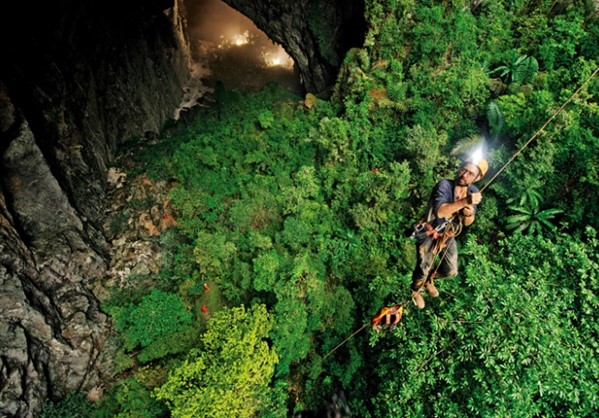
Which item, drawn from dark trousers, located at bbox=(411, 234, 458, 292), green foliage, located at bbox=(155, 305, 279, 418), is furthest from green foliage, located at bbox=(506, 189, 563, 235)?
green foliage, located at bbox=(155, 305, 279, 418)

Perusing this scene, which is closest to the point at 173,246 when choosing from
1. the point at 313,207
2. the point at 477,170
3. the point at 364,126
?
the point at 313,207

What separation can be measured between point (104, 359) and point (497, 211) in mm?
11992

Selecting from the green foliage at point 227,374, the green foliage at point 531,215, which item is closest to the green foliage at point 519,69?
the green foliage at point 531,215

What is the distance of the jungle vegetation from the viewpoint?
6598mm

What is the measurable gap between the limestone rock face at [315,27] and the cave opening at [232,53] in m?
2.60

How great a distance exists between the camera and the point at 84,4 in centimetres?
1073

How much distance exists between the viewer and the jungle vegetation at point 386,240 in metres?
6.60

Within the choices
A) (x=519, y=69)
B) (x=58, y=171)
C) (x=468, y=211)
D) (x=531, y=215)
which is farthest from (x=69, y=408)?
(x=519, y=69)

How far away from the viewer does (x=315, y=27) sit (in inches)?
587

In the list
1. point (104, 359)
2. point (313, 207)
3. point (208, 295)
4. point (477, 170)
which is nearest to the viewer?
point (477, 170)

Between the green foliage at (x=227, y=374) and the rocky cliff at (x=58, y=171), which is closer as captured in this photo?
the green foliage at (x=227, y=374)

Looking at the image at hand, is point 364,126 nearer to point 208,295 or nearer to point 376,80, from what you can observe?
point 376,80

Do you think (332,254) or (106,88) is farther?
(106,88)

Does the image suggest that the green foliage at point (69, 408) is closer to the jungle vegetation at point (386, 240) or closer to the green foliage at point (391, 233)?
the jungle vegetation at point (386, 240)
